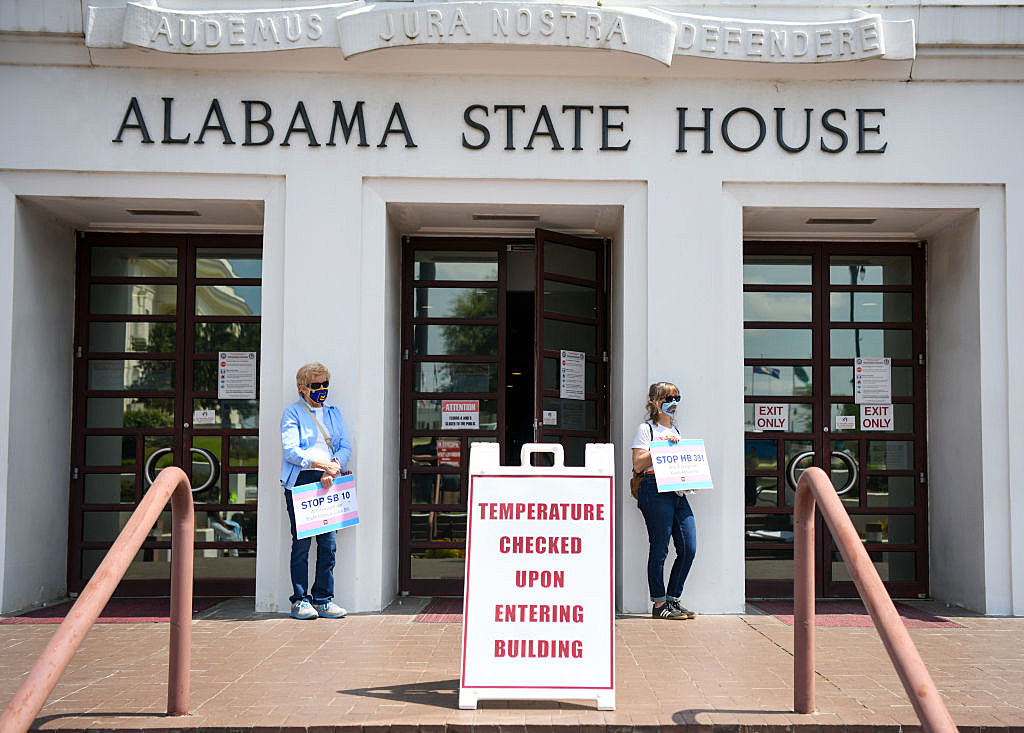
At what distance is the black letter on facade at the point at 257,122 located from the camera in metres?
8.05

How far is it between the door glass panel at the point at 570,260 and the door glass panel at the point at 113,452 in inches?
165

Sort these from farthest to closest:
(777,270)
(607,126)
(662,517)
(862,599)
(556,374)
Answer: (777,270), (556,374), (607,126), (662,517), (862,599)

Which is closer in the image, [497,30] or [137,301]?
[497,30]

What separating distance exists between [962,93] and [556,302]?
3.84 metres

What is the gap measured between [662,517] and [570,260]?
2.65 metres

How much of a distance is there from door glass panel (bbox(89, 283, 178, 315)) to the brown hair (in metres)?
4.55

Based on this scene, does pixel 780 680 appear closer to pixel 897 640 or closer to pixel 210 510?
pixel 897 640

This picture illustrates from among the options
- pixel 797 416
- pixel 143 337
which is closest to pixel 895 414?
pixel 797 416

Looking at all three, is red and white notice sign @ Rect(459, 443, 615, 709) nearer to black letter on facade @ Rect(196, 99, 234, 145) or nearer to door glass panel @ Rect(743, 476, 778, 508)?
door glass panel @ Rect(743, 476, 778, 508)

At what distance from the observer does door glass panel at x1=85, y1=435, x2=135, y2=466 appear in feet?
29.5

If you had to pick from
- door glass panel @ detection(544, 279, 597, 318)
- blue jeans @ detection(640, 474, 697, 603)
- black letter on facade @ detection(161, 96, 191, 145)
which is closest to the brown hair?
blue jeans @ detection(640, 474, 697, 603)

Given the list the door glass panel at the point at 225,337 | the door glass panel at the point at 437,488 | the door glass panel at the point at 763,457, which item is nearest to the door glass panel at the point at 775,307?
the door glass panel at the point at 763,457

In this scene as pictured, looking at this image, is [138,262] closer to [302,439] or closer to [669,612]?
[302,439]

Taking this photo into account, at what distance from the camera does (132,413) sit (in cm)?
902
